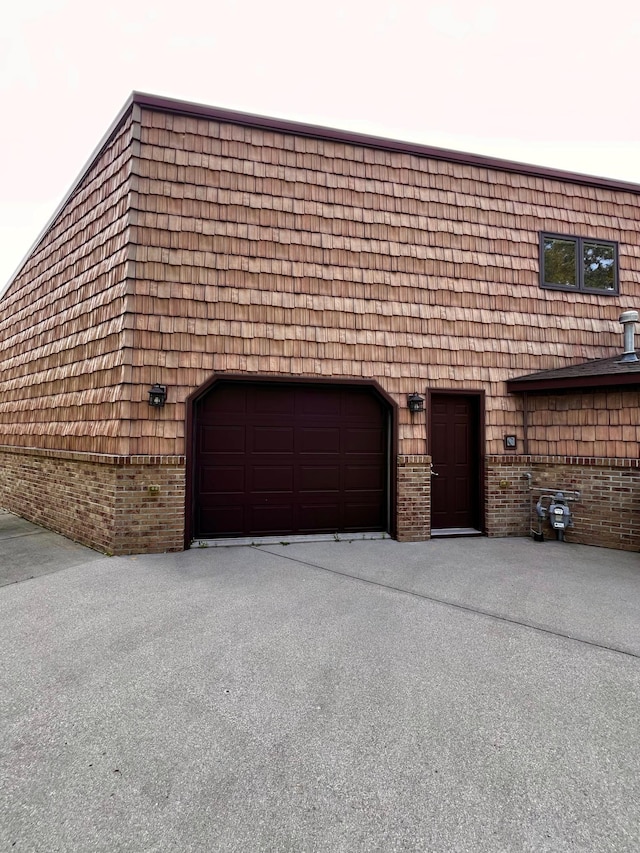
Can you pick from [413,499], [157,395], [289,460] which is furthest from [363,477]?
[157,395]

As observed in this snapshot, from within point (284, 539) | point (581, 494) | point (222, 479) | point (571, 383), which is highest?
point (571, 383)

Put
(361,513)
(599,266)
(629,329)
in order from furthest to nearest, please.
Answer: (599,266) → (629,329) → (361,513)

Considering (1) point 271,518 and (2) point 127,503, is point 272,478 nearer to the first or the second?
(1) point 271,518

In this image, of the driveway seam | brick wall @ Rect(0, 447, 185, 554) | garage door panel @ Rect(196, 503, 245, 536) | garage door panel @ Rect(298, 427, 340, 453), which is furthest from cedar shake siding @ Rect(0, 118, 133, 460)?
the driveway seam

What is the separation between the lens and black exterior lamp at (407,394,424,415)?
614 centimetres

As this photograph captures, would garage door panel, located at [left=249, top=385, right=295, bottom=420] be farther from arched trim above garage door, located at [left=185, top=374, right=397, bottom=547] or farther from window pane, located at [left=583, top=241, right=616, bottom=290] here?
window pane, located at [left=583, top=241, right=616, bottom=290]

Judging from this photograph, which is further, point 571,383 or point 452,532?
point 452,532

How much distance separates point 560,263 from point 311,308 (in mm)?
4681

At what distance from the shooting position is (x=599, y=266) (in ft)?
23.5

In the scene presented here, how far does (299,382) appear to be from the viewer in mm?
5898

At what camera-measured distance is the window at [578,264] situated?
695cm

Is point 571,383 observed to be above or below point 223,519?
above

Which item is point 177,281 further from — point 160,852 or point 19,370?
point 160,852

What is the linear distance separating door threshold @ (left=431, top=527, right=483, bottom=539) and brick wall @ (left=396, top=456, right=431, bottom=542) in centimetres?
25
